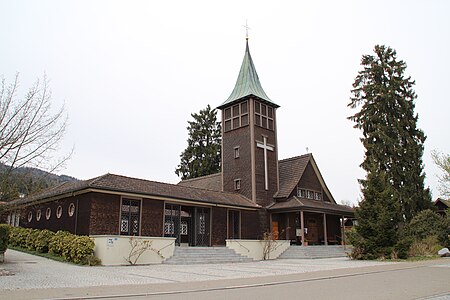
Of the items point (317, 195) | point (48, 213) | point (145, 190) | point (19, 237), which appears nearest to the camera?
point (145, 190)

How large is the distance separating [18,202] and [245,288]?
28.8 ft

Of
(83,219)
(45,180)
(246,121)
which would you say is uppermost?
(246,121)

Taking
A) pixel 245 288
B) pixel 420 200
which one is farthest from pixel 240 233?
pixel 245 288

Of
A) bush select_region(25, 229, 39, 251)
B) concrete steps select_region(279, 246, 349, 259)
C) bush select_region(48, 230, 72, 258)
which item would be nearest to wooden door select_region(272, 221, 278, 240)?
concrete steps select_region(279, 246, 349, 259)

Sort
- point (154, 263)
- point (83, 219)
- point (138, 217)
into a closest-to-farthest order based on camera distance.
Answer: point (154, 263)
point (83, 219)
point (138, 217)

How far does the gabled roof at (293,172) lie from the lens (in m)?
28.2

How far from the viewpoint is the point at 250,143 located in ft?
91.5

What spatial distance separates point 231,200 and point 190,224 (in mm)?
3314

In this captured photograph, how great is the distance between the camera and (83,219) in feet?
59.9

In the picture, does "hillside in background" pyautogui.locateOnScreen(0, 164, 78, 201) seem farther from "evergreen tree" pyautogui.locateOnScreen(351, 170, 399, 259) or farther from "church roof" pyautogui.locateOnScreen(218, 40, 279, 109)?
"church roof" pyautogui.locateOnScreen(218, 40, 279, 109)

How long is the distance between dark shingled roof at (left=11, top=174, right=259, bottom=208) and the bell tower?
63.3 inches

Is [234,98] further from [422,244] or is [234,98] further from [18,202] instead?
[18,202]

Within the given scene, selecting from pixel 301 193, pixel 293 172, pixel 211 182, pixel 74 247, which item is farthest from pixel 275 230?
pixel 74 247

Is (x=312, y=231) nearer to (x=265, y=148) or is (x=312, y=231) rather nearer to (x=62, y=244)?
(x=265, y=148)
